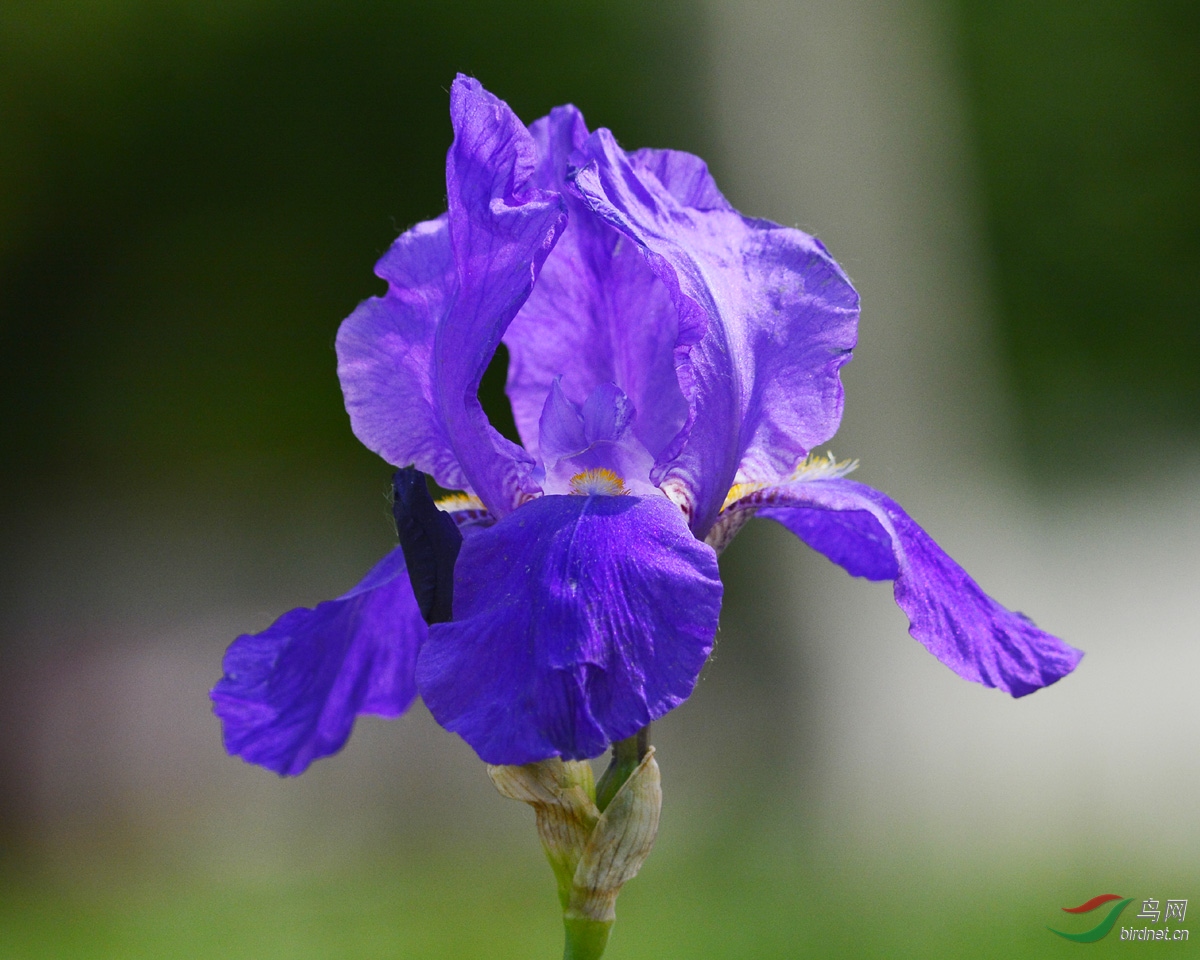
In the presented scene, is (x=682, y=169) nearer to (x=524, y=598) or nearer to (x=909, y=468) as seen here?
(x=524, y=598)

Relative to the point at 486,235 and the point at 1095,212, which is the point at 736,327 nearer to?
the point at 486,235

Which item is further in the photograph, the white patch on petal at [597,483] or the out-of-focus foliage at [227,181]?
the out-of-focus foliage at [227,181]

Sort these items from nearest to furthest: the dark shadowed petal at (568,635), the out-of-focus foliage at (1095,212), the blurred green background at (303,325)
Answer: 1. the dark shadowed petal at (568,635)
2. the blurred green background at (303,325)
3. the out-of-focus foliage at (1095,212)

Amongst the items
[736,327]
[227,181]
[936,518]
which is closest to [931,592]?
[736,327]

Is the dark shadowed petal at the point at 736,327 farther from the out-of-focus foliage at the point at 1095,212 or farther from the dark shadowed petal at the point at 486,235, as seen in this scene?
the out-of-focus foliage at the point at 1095,212

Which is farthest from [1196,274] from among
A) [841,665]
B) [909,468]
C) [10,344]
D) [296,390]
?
[10,344]

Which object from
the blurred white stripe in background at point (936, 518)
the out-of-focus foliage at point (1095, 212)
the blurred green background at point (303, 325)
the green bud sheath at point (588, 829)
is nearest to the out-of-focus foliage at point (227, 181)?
the blurred green background at point (303, 325)

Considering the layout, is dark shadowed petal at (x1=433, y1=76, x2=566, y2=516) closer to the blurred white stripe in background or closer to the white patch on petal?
the white patch on petal

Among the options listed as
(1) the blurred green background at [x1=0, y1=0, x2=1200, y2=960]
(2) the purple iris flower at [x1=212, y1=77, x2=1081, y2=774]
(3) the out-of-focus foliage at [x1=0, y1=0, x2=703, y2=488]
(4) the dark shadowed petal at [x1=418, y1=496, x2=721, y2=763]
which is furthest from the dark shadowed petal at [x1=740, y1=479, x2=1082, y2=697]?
(3) the out-of-focus foliage at [x1=0, y1=0, x2=703, y2=488]
